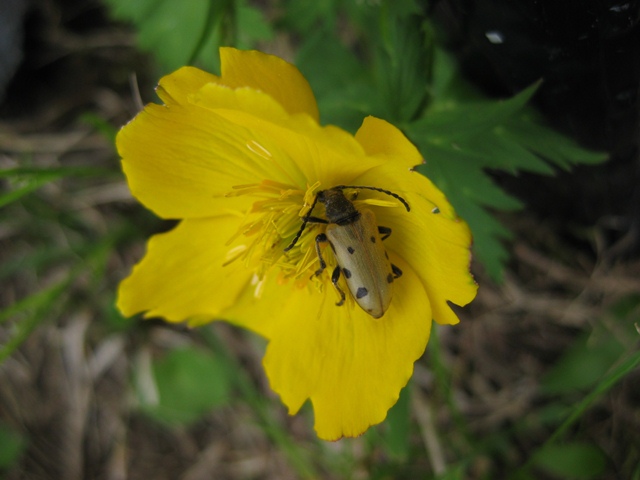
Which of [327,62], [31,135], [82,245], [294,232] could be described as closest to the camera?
[294,232]

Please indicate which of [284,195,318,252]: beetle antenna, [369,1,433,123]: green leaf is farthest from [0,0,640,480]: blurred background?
[284,195,318,252]: beetle antenna

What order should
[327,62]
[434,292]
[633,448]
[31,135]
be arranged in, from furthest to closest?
1. [31,135]
2. [633,448]
3. [327,62]
4. [434,292]

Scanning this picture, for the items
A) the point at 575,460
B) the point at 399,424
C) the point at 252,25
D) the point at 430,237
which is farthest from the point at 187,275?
the point at 575,460

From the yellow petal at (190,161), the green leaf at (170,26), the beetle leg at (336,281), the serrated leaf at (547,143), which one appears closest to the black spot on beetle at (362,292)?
the beetle leg at (336,281)

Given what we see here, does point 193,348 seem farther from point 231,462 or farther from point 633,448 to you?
point 633,448

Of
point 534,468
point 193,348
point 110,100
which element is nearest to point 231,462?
point 193,348

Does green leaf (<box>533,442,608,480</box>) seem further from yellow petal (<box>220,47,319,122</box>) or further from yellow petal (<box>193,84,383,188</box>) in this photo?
yellow petal (<box>220,47,319,122</box>)

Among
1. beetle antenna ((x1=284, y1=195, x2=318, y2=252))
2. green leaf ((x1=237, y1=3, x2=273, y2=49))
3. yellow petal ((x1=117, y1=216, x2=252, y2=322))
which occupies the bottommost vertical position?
yellow petal ((x1=117, y1=216, x2=252, y2=322))
